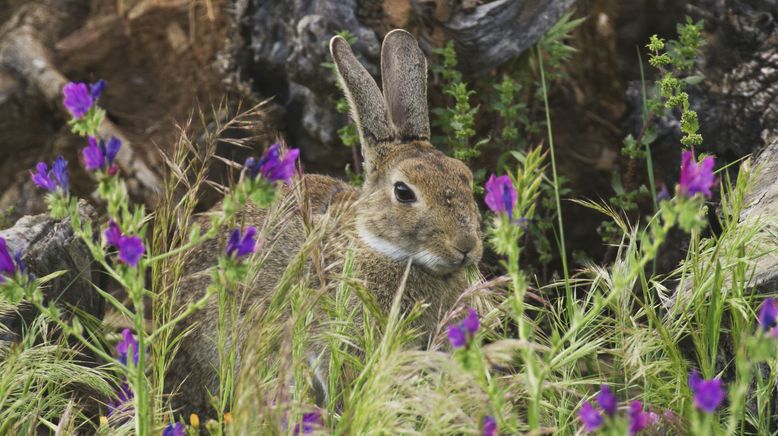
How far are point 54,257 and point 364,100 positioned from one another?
5.37 ft

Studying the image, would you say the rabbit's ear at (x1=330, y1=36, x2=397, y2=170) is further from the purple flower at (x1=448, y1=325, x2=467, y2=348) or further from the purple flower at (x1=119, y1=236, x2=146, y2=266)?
the purple flower at (x1=448, y1=325, x2=467, y2=348)

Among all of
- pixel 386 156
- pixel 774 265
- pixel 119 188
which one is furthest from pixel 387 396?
pixel 386 156

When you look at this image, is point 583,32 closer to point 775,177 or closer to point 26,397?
point 775,177

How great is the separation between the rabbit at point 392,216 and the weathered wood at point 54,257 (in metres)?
0.51

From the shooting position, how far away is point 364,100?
16.1 ft

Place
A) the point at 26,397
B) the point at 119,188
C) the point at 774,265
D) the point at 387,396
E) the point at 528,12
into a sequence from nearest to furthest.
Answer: the point at 119,188 → the point at 387,396 → the point at 26,397 → the point at 774,265 → the point at 528,12

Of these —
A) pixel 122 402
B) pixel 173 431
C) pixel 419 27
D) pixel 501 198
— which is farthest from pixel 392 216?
pixel 501 198

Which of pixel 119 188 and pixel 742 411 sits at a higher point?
pixel 119 188

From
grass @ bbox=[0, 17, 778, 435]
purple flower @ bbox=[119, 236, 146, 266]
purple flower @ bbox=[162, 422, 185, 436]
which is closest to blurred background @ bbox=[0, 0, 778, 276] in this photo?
grass @ bbox=[0, 17, 778, 435]

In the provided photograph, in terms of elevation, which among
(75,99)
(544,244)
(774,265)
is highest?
(75,99)

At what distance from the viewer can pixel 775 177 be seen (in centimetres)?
467

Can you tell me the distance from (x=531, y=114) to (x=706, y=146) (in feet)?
3.69

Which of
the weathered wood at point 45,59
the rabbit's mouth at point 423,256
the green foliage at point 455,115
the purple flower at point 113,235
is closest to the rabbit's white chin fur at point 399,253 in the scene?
the rabbit's mouth at point 423,256

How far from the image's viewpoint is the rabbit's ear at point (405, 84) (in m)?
5.16
